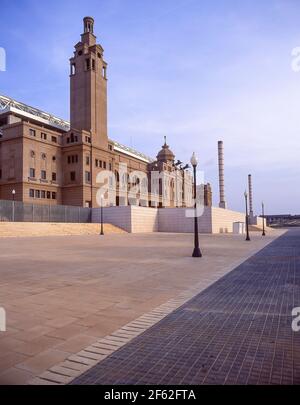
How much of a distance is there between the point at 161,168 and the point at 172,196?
9.61 m

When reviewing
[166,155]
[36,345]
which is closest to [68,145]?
[166,155]

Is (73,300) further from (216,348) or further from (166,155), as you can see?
(166,155)

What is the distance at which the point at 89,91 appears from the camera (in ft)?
202

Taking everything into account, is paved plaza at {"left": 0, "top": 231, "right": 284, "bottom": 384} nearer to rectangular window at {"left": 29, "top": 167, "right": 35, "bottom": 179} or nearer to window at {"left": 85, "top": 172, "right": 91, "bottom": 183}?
rectangular window at {"left": 29, "top": 167, "right": 35, "bottom": 179}

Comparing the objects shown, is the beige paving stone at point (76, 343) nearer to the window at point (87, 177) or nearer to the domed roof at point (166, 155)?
the window at point (87, 177)

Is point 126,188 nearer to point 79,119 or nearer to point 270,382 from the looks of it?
point 79,119

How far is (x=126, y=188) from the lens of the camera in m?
72.3

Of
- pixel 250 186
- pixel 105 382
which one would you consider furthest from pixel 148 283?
pixel 250 186

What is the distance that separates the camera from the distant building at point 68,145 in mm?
54250

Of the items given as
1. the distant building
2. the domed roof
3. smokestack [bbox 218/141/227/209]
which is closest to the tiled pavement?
the distant building

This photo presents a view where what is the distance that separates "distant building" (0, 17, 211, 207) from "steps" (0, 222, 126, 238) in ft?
52.8

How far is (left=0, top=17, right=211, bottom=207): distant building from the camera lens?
54.2m

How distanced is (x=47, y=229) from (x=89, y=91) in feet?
115
